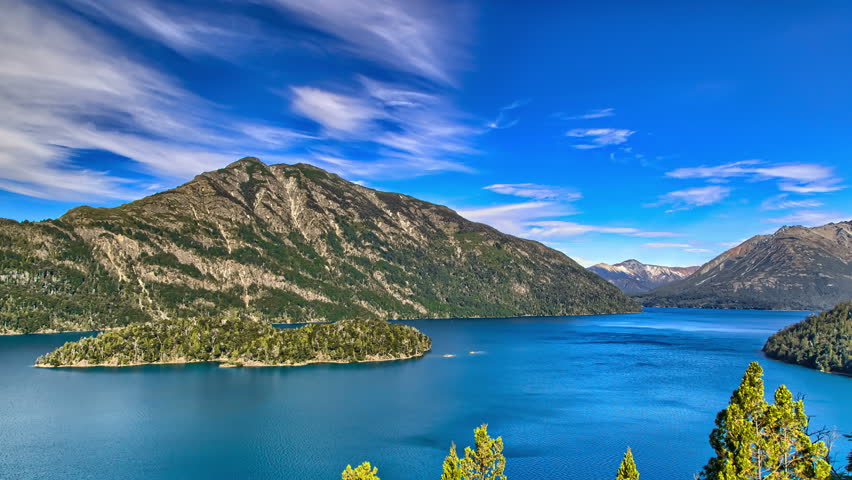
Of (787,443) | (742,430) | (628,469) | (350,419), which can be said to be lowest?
(350,419)

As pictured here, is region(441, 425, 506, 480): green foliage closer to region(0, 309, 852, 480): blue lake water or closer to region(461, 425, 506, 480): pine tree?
region(461, 425, 506, 480): pine tree

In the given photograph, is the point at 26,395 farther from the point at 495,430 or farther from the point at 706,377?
the point at 706,377

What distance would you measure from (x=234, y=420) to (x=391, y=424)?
3754 cm

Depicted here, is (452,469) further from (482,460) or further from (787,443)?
(787,443)

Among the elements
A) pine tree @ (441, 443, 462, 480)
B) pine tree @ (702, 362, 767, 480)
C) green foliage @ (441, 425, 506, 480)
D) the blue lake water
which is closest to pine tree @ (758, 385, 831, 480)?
pine tree @ (702, 362, 767, 480)

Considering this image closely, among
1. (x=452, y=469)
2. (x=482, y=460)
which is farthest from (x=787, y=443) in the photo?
(x=452, y=469)

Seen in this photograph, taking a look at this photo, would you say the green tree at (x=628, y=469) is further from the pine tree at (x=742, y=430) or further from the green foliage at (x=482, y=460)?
the green foliage at (x=482, y=460)

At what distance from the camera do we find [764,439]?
53062 millimetres

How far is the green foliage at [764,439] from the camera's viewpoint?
52.0 metres

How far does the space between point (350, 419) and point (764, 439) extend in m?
91.4

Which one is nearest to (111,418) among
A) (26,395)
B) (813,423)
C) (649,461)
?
(26,395)

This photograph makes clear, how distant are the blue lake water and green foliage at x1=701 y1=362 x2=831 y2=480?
37.6m

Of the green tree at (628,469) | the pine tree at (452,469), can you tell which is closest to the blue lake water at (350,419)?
the pine tree at (452,469)

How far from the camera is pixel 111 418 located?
123188mm
